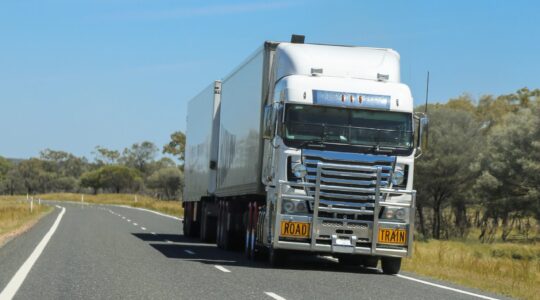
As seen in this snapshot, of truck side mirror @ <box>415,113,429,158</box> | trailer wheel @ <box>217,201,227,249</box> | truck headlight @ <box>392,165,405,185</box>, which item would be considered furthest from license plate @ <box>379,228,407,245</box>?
trailer wheel @ <box>217,201,227,249</box>

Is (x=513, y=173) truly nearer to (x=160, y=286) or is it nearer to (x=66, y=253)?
(x=66, y=253)

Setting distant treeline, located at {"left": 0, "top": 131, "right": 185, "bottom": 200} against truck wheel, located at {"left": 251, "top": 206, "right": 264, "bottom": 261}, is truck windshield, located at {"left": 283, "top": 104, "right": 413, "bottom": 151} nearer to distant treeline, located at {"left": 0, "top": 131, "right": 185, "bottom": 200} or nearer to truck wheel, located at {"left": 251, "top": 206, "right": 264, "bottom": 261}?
truck wheel, located at {"left": 251, "top": 206, "right": 264, "bottom": 261}

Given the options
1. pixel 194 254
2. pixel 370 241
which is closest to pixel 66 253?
pixel 194 254

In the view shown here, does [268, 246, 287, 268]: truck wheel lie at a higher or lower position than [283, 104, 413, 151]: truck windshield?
lower

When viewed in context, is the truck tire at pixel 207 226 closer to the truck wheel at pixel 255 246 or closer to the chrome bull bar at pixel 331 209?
the truck wheel at pixel 255 246

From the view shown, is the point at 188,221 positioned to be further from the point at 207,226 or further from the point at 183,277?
the point at 183,277

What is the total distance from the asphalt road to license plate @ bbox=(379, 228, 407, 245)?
0.65 meters

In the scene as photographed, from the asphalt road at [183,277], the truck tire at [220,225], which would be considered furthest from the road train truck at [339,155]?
the truck tire at [220,225]

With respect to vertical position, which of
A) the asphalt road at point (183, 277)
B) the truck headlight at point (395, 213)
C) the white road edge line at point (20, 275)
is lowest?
the white road edge line at point (20, 275)

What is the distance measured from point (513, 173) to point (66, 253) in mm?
36448

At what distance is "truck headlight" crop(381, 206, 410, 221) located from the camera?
17141 millimetres

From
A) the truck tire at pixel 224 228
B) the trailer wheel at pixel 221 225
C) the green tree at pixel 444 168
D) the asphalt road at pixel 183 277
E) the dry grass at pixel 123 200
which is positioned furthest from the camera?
the dry grass at pixel 123 200

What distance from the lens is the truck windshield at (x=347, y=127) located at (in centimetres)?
1695

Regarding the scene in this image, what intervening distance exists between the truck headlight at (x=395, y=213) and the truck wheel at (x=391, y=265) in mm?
881
